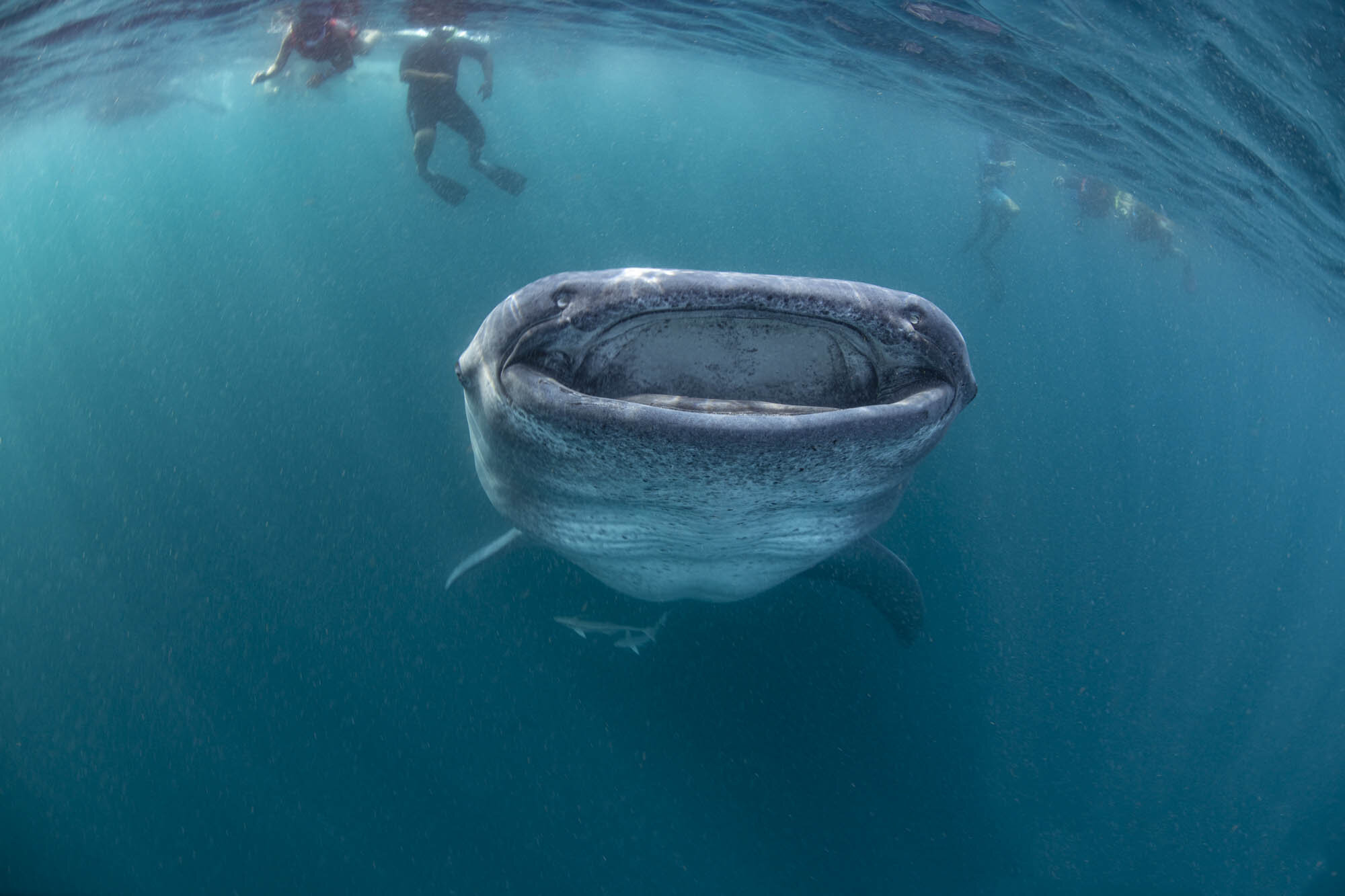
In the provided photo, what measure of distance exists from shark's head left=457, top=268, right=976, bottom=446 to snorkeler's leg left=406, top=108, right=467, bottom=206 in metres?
11.7

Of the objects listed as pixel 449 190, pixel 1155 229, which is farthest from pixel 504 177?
pixel 1155 229

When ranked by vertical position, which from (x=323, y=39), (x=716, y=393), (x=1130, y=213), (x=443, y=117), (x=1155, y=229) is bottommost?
(x=1155, y=229)

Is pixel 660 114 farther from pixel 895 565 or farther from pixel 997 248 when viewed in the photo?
pixel 895 565

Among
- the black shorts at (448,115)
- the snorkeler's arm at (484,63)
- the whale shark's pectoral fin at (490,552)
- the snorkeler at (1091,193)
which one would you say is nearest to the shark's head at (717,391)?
the whale shark's pectoral fin at (490,552)

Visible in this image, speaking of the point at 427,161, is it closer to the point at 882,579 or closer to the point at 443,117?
the point at 443,117

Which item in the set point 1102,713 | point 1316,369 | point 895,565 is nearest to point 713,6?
point 895,565

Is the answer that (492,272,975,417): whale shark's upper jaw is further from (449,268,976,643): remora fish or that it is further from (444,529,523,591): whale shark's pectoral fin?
(444,529,523,591): whale shark's pectoral fin

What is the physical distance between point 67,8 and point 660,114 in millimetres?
32928

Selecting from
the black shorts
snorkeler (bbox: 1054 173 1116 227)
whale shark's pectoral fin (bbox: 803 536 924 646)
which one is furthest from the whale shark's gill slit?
snorkeler (bbox: 1054 173 1116 227)

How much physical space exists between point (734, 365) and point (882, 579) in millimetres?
4139

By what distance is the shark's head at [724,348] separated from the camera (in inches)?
73.5

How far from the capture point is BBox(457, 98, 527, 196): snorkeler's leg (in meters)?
12.3

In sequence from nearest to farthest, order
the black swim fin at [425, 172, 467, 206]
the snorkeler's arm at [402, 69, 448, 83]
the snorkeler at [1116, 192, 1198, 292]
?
1. the black swim fin at [425, 172, 467, 206]
2. the snorkeler's arm at [402, 69, 448, 83]
3. the snorkeler at [1116, 192, 1198, 292]

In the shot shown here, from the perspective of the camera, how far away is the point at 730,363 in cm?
208
